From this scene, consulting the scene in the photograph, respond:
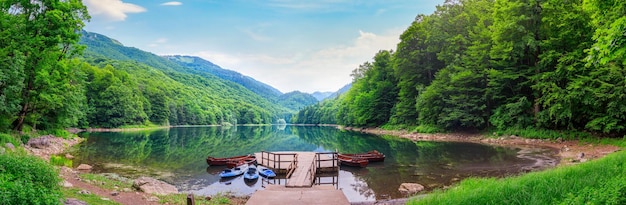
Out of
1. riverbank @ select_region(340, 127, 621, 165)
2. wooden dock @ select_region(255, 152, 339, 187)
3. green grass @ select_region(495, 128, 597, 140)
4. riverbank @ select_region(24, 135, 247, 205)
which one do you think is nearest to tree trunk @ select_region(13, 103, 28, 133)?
riverbank @ select_region(24, 135, 247, 205)

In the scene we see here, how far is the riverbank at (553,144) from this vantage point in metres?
20.9

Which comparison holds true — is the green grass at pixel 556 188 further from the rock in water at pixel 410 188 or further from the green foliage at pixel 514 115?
the green foliage at pixel 514 115

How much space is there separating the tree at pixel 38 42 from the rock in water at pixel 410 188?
26598 millimetres

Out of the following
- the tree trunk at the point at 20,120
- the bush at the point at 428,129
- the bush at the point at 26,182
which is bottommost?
the bush at the point at 428,129

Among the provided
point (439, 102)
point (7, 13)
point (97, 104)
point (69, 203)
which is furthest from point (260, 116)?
point (69, 203)

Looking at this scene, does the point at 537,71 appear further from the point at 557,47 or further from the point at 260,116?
the point at 260,116

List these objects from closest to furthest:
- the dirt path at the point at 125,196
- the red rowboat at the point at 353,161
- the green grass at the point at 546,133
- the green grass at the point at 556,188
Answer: the green grass at the point at 556,188 → the dirt path at the point at 125,196 → the red rowboat at the point at 353,161 → the green grass at the point at 546,133

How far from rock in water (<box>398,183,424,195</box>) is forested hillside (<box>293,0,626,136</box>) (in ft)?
29.7

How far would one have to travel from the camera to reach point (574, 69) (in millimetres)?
28016

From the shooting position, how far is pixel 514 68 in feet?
119

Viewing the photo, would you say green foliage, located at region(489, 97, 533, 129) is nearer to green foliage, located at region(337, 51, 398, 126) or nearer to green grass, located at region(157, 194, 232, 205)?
green foliage, located at region(337, 51, 398, 126)

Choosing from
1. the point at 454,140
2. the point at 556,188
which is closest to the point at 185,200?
the point at 556,188

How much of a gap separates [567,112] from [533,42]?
800 centimetres

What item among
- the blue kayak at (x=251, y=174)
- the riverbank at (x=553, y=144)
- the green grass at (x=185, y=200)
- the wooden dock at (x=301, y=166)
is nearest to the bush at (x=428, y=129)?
the riverbank at (x=553, y=144)
